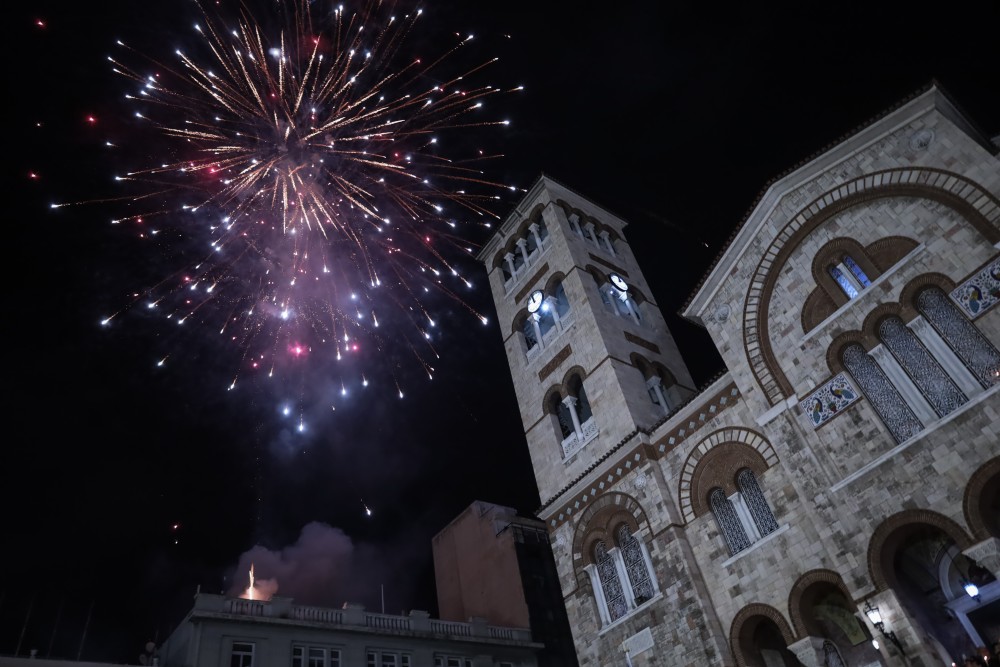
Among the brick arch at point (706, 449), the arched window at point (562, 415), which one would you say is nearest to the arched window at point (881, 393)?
the brick arch at point (706, 449)

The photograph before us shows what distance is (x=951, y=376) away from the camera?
16.9 meters

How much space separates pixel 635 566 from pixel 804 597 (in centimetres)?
620

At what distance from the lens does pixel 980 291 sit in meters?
16.5

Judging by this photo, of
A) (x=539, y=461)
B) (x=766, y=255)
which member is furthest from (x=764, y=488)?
(x=539, y=461)

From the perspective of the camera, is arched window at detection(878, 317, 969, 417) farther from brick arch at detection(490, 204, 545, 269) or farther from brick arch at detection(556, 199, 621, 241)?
brick arch at detection(490, 204, 545, 269)

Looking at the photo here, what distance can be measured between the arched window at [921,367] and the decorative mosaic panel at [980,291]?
4.85 feet

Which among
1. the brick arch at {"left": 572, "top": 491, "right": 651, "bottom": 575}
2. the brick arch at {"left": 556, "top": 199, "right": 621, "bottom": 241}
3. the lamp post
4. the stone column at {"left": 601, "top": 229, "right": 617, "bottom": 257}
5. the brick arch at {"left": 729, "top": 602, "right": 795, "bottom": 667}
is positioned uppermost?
the brick arch at {"left": 556, "top": 199, "right": 621, "bottom": 241}

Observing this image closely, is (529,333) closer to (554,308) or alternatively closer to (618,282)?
(554,308)

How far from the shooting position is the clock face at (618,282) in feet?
105

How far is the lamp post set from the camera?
615 inches

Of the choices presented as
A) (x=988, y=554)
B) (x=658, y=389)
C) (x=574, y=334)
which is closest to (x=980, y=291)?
(x=988, y=554)

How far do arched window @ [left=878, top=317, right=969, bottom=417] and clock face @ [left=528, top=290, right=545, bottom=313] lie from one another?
16276mm

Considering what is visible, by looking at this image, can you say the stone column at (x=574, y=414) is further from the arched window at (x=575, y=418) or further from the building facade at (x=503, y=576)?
the building facade at (x=503, y=576)

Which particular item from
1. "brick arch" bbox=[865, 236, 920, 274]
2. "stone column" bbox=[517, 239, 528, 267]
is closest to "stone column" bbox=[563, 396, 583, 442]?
"stone column" bbox=[517, 239, 528, 267]
